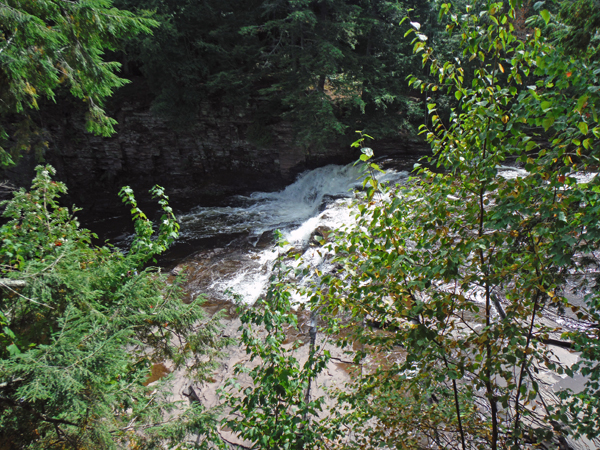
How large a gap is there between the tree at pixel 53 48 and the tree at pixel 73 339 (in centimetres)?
83

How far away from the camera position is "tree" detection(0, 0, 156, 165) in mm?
2973

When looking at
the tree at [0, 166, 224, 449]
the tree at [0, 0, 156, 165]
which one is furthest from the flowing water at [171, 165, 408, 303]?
the tree at [0, 0, 156, 165]

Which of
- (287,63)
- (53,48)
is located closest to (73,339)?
(53,48)

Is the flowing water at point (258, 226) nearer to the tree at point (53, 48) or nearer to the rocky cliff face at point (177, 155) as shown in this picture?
the rocky cliff face at point (177, 155)

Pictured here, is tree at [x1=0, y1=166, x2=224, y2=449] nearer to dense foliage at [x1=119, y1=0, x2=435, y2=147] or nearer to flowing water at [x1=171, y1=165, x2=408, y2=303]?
flowing water at [x1=171, y1=165, x2=408, y2=303]

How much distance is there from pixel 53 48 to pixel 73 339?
9.78 ft

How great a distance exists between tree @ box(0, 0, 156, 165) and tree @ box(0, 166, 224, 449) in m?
0.83

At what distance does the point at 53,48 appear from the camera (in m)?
3.29

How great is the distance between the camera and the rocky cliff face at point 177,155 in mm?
14227

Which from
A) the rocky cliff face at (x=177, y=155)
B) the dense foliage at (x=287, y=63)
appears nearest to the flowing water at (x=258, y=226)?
the rocky cliff face at (x=177, y=155)

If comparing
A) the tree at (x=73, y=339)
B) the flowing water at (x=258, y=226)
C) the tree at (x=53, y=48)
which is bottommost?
→ the flowing water at (x=258, y=226)

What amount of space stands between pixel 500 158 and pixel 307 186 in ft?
40.3

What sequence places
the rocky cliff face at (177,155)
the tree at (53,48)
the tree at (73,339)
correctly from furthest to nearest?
1. the rocky cliff face at (177,155)
2. the tree at (53,48)
3. the tree at (73,339)

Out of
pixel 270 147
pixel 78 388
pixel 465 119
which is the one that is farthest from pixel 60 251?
pixel 270 147
